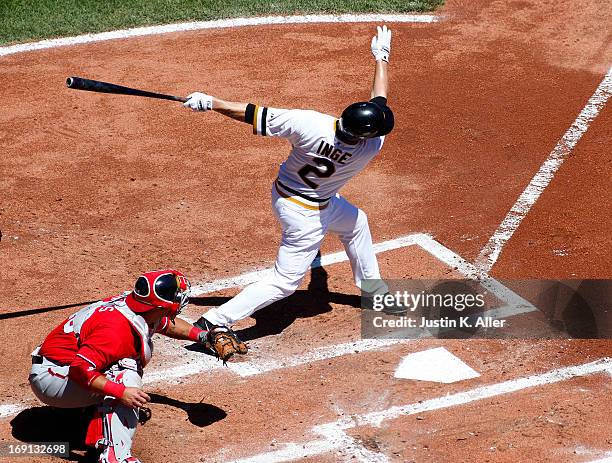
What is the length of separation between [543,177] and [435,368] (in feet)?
10.8

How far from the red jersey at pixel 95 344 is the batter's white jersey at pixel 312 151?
70.2 inches

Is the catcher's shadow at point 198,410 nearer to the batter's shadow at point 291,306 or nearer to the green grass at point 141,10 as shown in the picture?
the batter's shadow at point 291,306

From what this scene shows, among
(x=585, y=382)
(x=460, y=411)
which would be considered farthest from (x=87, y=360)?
(x=585, y=382)

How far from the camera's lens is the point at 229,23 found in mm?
13617

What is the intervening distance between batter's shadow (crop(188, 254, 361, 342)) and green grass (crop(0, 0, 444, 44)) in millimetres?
6236

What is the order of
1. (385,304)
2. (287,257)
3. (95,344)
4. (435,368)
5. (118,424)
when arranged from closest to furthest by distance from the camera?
1. (95,344)
2. (118,424)
3. (435,368)
4. (287,257)
5. (385,304)

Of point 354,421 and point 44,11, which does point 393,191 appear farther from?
point 44,11

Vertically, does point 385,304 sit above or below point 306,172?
below

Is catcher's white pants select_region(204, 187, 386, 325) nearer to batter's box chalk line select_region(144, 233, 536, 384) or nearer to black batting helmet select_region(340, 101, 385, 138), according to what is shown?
batter's box chalk line select_region(144, 233, 536, 384)

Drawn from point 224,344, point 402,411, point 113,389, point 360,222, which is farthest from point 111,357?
point 360,222

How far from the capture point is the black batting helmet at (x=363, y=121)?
7195 mm

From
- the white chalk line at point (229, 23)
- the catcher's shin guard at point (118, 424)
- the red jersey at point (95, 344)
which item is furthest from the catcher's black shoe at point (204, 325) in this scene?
the white chalk line at point (229, 23)

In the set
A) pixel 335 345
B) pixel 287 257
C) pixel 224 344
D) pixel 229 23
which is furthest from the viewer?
pixel 229 23

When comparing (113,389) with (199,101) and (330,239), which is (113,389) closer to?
(199,101)
